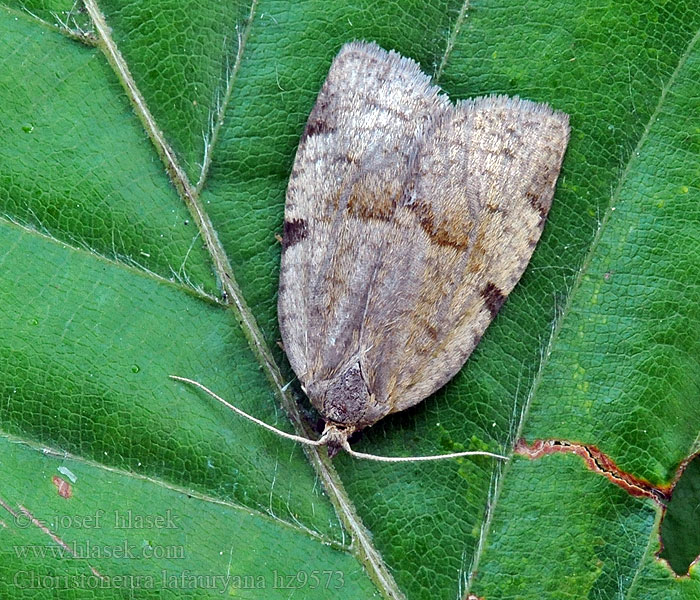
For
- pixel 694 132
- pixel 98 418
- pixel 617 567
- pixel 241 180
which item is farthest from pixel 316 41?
pixel 617 567

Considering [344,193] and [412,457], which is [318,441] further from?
[344,193]

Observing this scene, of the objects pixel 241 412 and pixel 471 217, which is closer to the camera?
pixel 241 412

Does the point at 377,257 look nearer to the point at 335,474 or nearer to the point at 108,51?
the point at 335,474

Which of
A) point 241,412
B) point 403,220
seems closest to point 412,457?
point 241,412

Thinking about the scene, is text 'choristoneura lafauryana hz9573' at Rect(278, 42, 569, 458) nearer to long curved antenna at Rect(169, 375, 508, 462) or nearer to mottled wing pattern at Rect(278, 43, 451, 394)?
mottled wing pattern at Rect(278, 43, 451, 394)

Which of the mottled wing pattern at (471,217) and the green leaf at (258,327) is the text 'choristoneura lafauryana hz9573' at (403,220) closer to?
the mottled wing pattern at (471,217)

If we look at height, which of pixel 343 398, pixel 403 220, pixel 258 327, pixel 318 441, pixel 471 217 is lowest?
pixel 318 441

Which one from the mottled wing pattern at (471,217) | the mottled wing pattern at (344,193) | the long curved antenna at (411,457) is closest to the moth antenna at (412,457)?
the long curved antenna at (411,457)

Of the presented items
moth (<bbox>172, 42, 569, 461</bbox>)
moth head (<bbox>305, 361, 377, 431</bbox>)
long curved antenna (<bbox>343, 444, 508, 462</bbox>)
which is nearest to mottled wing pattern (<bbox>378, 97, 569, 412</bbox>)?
moth (<bbox>172, 42, 569, 461</bbox>)
